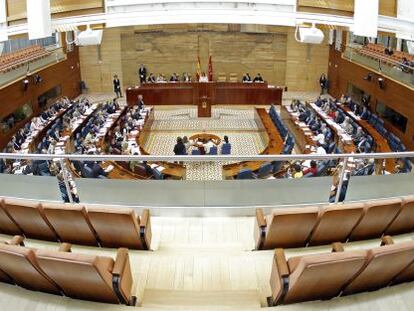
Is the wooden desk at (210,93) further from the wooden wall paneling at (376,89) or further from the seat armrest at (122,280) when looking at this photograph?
the seat armrest at (122,280)

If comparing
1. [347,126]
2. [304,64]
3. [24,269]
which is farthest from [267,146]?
[304,64]

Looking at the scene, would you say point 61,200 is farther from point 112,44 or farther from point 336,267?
point 112,44

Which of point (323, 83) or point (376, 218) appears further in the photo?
point (323, 83)

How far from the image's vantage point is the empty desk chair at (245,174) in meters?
4.82

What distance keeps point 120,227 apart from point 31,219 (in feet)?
2.76

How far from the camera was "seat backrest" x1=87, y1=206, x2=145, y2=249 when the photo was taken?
138 inches

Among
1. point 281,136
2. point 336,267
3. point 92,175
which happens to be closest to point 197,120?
point 281,136

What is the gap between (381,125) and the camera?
43.2ft

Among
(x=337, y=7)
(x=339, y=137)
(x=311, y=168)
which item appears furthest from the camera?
(x=339, y=137)

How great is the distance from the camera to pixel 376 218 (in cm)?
372

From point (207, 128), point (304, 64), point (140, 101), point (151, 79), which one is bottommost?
point (207, 128)

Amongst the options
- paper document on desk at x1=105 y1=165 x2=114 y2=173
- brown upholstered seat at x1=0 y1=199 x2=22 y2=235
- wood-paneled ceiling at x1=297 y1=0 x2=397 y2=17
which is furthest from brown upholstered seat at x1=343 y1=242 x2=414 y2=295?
paper document on desk at x1=105 y1=165 x2=114 y2=173

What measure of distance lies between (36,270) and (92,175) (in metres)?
2.09

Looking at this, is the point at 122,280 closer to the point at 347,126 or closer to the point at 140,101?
the point at 347,126
